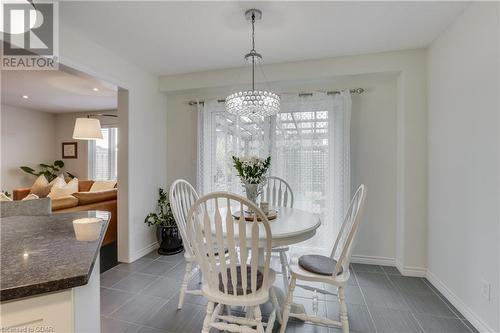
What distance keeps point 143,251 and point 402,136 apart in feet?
11.4

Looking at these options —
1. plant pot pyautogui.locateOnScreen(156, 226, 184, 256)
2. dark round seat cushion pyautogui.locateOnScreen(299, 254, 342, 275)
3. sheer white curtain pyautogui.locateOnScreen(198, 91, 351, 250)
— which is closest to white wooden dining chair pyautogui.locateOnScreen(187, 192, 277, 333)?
dark round seat cushion pyautogui.locateOnScreen(299, 254, 342, 275)

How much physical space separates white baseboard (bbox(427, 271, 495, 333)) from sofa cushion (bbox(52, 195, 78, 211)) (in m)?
3.93

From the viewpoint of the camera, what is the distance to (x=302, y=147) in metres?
3.07

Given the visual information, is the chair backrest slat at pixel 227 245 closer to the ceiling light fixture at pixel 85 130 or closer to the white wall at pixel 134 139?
the white wall at pixel 134 139

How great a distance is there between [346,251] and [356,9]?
6.19ft

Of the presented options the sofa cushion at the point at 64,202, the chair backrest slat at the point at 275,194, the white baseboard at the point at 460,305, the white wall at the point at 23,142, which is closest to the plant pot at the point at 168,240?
the sofa cushion at the point at 64,202

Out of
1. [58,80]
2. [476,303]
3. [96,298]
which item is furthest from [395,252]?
[58,80]

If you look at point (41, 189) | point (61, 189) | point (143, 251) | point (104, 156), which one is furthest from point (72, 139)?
point (143, 251)

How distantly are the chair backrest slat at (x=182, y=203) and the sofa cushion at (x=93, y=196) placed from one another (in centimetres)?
147

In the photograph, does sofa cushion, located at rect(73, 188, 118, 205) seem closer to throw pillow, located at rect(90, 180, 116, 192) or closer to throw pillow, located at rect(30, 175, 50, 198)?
throw pillow, located at rect(90, 180, 116, 192)

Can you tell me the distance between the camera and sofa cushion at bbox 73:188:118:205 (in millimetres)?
2932

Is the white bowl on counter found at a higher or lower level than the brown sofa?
higher

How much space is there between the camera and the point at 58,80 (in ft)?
11.9

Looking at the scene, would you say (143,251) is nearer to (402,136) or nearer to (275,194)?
(275,194)
